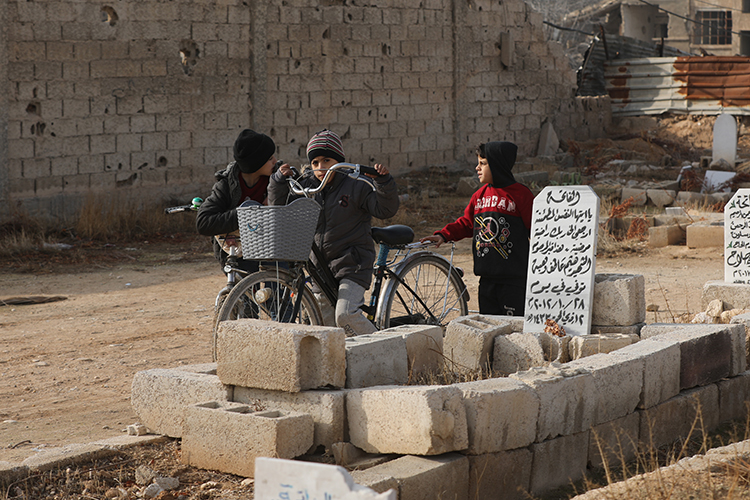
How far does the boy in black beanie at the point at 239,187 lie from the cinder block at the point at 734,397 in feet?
9.35

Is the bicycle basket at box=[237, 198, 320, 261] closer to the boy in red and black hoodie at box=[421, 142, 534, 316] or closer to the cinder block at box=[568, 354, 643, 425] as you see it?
the boy in red and black hoodie at box=[421, 142, 534, 316]

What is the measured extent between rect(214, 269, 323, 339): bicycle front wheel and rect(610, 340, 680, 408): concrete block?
5.62 ft

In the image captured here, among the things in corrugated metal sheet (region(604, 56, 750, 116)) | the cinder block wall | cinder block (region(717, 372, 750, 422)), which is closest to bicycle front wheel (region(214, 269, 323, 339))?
cinder block (region(717, 372, 750, 422))

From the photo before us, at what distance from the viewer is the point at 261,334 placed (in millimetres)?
4164

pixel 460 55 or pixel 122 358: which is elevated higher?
pixel 460 55

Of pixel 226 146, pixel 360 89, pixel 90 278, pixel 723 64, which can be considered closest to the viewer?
pixel 90 278

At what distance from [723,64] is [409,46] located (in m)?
9.17

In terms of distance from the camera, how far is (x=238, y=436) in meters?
4.08

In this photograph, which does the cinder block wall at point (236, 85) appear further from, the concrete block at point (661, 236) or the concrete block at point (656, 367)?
the concrete block at point (656, 367)

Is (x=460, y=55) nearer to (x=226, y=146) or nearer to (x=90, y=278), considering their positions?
(x=226, y=146)

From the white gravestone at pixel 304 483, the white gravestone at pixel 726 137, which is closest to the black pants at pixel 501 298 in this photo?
the white gravestone at pixel 304 483

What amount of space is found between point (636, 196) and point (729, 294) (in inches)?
304

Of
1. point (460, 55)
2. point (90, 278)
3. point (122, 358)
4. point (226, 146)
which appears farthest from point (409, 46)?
point (122, 358)

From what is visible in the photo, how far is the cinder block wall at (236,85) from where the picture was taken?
12.2 m
